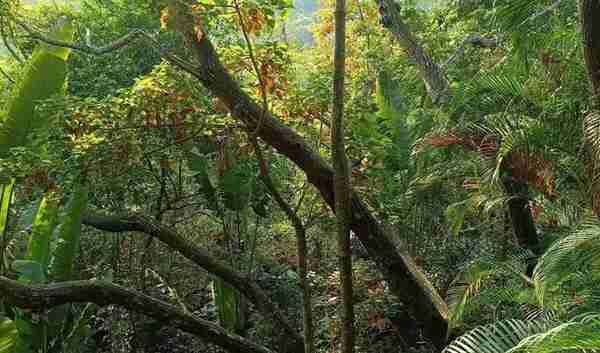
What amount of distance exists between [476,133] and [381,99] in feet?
8.04

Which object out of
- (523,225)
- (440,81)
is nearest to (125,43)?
(523,225)

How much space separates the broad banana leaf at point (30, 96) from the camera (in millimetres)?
4277

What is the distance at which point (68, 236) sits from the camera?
4.57m

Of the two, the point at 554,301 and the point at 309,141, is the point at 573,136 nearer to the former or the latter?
the point at 554,301

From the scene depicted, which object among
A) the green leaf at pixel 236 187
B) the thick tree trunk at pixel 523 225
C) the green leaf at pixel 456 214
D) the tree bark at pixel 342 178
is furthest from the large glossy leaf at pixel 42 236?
the thick tree trunk at pixel 523 225

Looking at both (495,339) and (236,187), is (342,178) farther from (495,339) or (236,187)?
(236,187)

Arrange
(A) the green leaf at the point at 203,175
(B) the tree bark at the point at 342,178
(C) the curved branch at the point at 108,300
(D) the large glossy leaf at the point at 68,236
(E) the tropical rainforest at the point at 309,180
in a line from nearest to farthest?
(B) the tree bark at the point at 342,178 < (E) the tropical rainforest at the point at 309,180 < (C) the curved branch at the point at 108,300 < (D) the large glossy leaf at the point at 68,236 < (A) the green leaf at the point at 203,175

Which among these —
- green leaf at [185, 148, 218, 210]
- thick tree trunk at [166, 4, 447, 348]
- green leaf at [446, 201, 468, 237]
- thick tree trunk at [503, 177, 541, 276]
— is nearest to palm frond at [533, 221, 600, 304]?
green leaf at [446, 201, 468, 237]

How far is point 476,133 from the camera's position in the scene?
4.03m

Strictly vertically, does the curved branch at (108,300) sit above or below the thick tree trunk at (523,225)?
below

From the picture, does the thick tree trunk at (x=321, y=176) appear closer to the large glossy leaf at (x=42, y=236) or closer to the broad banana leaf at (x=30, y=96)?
the broad banana leaf at (x=30, y=96)

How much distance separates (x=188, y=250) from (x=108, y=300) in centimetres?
83

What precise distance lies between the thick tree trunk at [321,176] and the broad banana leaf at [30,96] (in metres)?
1.18

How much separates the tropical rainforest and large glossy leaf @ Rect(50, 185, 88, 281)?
0.01 m
